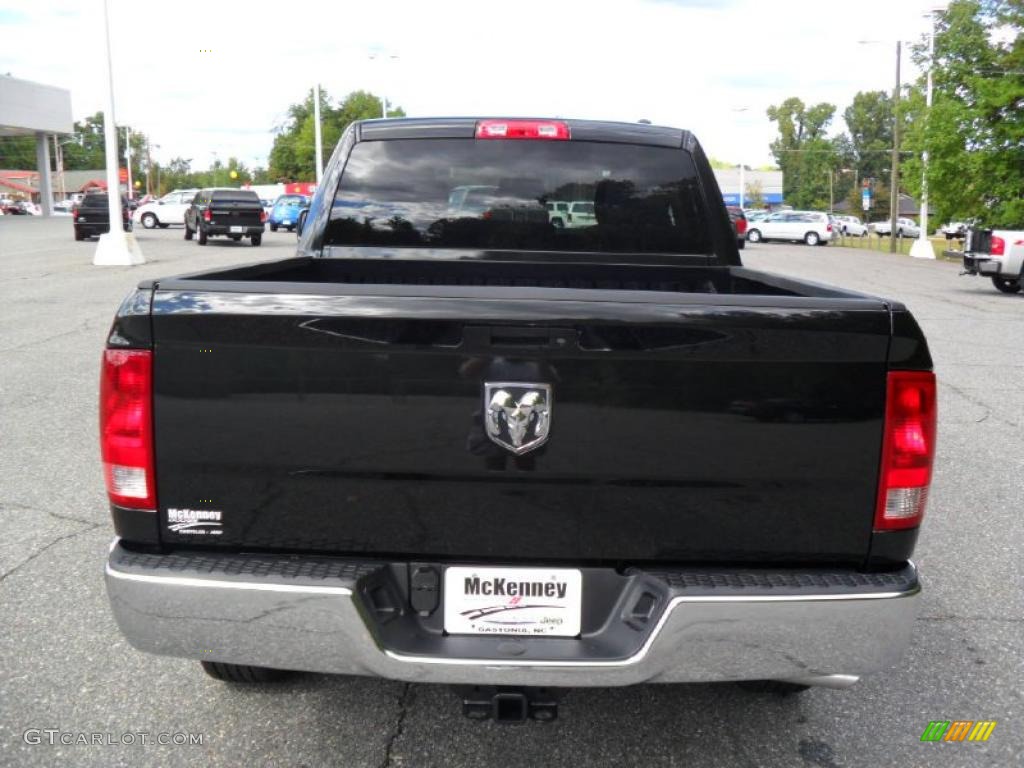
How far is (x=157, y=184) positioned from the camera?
143 m

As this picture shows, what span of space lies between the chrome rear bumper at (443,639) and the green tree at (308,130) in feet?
306

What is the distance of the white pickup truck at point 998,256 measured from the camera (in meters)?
19.9

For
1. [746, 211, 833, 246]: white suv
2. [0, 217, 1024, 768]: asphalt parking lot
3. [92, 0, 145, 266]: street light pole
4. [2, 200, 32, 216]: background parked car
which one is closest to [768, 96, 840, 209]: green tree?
[746, 211, 833, 246]: white suv

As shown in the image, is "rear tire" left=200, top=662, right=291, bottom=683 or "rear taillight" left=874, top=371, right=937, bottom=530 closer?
"rear taillight" left=874, top=371, right=937, bottom=530

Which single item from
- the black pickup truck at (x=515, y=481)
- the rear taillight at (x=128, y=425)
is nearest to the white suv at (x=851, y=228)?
the black pickup truck at (x=515, y=481)

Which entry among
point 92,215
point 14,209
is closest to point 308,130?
point 14,209

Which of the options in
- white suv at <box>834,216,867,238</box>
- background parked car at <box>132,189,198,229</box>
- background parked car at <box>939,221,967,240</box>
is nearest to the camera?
background parked car at <box>939,221,967,240</box>

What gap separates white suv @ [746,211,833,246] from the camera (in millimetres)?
49375

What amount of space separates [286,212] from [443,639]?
4490cm

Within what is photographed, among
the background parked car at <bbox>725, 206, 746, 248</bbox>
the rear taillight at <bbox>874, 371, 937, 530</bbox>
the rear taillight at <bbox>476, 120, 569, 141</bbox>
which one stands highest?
the rear taillight at <bbox>476, 120, 569, 141</bbox>

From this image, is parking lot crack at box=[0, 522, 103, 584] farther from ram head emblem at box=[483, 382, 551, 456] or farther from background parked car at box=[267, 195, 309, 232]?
background parked car at box=[267, 195, 309, 232]

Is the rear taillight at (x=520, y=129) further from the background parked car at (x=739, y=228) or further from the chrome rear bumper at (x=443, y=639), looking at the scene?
the chrome rear bumper at (x=443, y=639)

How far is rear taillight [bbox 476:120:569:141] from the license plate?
231 cm

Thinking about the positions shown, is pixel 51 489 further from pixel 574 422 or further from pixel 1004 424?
pixel 1004 424
